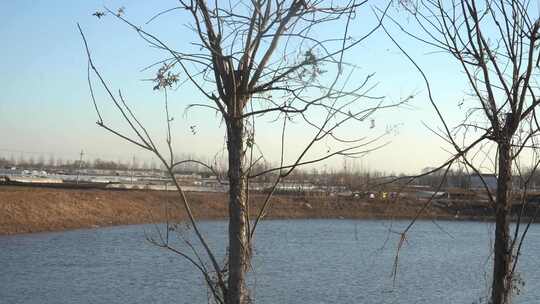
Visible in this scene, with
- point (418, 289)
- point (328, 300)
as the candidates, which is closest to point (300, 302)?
point (328, 300)

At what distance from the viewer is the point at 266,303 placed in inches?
612

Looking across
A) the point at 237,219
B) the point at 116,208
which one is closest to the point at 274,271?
the point at 237,219

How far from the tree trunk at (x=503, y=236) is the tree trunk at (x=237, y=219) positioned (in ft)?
5.32

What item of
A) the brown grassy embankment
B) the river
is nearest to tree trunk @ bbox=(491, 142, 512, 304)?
the river

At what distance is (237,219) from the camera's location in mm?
3592

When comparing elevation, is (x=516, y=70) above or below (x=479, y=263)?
above

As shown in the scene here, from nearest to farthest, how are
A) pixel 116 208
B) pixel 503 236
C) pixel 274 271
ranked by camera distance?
pixel 503 236
pixel 274 271
pixel 116 208

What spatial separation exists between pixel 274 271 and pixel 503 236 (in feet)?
56.3

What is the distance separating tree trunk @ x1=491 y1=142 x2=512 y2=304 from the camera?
13.3 feet

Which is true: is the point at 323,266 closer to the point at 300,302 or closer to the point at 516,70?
the point at 300,302

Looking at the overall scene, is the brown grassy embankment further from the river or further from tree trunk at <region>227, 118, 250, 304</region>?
tree trunk at <region>227, 118, 250, 304</region>

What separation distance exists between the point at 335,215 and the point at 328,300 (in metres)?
38.1

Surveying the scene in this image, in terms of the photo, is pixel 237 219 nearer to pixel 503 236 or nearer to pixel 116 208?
pixel 503 236

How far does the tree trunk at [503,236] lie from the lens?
4047 mm
